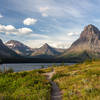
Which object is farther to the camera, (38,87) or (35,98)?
(38,87)

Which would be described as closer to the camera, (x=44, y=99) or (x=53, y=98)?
(x=44, y=99)

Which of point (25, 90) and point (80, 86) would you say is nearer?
point (25, 90)

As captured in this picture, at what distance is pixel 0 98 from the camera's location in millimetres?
13469

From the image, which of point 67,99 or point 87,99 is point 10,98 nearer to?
point 67,99

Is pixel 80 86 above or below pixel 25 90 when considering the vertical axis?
below

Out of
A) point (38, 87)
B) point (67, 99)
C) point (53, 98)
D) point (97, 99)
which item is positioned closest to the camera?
point (97, 99)

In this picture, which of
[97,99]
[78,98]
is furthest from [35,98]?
[97,99]

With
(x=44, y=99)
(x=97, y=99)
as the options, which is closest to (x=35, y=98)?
(x=44, y=99)

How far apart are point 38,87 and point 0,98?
6.76m

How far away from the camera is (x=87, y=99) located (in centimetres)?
1343

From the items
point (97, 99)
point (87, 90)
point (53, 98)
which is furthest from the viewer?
point (87, 90)

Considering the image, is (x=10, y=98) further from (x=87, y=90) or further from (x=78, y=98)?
(x=87, y=90)

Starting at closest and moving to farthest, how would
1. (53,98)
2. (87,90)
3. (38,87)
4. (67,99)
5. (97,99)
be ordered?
1. (97,99)
2. (67,99)
3. (53,98)
4. (87,90)
5. (38,87)

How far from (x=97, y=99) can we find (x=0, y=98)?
29.0ft
